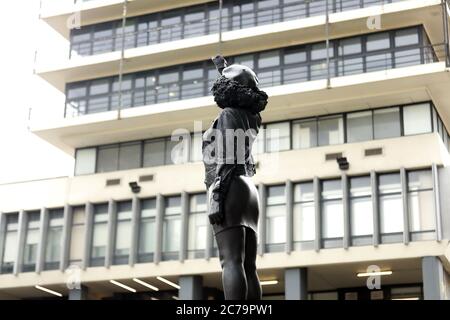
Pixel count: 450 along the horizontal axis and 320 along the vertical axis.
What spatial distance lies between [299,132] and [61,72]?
1358 cm

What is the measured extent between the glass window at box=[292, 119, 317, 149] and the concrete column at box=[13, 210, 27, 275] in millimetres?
14696

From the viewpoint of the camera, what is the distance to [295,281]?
123ft

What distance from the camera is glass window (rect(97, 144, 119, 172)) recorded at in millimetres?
43938

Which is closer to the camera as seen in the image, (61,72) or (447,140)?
(447,140)

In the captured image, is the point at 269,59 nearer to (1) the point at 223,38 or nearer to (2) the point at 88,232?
(1) the point at 223,38

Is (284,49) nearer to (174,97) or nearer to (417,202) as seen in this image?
(174,97)

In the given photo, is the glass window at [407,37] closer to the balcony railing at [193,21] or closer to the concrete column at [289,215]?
the balcony railing at [193,21]

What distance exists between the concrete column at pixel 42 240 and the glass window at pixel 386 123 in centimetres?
1725

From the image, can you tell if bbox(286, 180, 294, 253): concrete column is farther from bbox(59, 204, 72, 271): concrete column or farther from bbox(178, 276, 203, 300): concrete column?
bbox(59, 204, 72, 271): concrete column

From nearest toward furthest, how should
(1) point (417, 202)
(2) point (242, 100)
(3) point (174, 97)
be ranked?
1. (2) point (242, 100)
2. (1) point (417, 202)
3. (3) point (174, 97)

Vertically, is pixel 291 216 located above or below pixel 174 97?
below

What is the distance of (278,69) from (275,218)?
7313mm

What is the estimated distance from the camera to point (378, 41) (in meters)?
39.7
